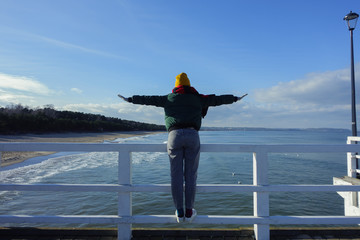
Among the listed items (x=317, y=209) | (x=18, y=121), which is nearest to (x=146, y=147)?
(x=317, y=209)

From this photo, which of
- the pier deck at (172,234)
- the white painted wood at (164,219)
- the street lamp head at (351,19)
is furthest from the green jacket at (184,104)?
the street lamp head at (351,19)

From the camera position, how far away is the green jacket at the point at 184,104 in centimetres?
284

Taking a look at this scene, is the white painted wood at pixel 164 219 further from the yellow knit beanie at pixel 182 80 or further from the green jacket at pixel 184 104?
the yellow knit beanie at pixel 182 80

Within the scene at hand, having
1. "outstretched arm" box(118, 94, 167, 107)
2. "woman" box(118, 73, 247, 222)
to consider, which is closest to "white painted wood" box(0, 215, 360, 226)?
"woman" box(118, 73, 247, 222)

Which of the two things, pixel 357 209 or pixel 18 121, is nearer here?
pixel 357 209

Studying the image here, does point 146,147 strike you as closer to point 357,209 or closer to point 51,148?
point 51,148

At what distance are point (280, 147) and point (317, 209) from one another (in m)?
7.40

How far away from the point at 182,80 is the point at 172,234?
2.07m

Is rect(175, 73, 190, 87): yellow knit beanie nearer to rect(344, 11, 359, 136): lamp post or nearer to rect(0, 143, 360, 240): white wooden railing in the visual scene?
rect(0, 143, 360, 240): white wooden railing

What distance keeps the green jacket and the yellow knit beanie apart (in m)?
0.19

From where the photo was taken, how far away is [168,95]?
120 inches

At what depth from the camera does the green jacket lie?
2838 mm

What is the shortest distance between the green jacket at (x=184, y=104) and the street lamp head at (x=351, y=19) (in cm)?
807

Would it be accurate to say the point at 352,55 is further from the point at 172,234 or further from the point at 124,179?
the point at 124,179
